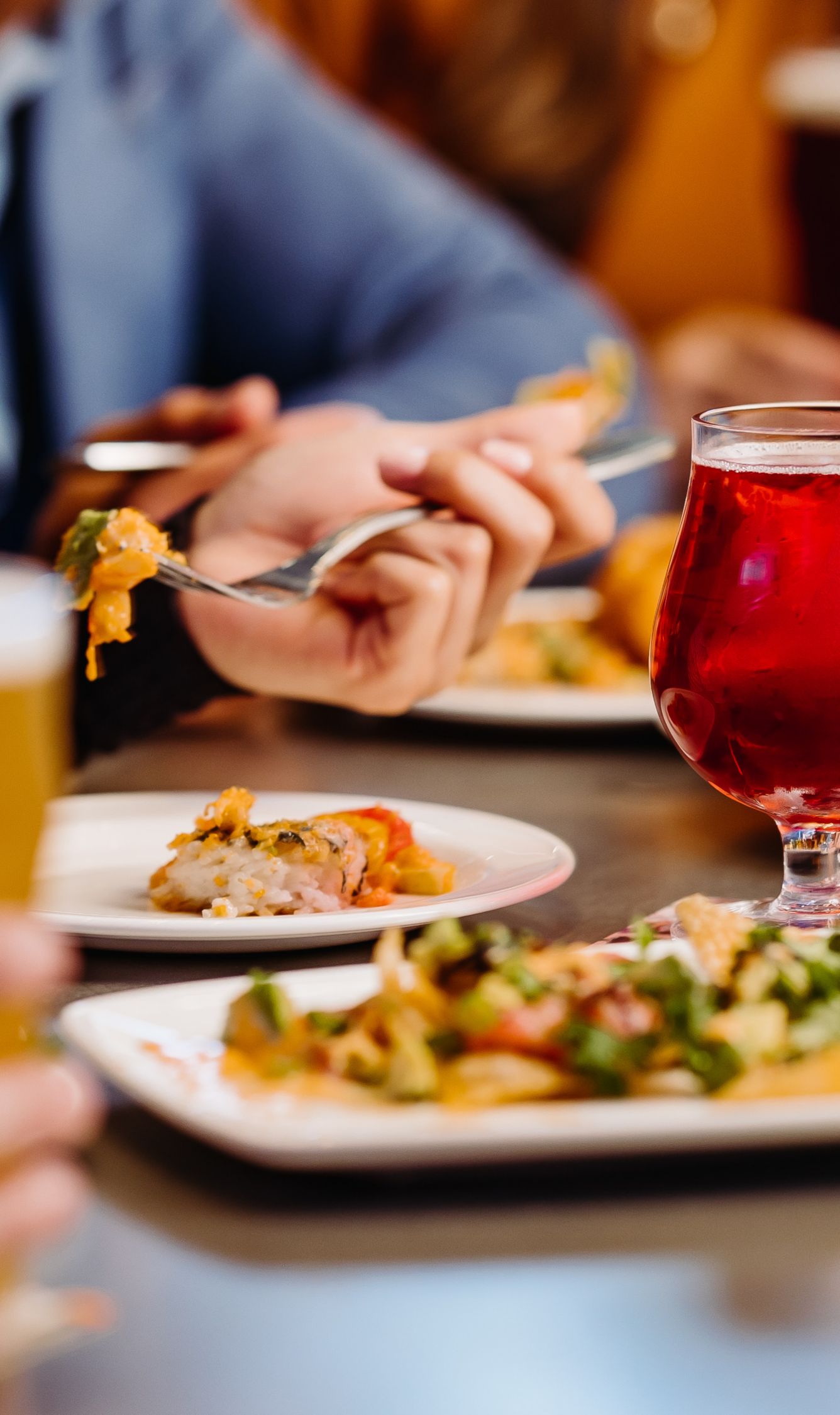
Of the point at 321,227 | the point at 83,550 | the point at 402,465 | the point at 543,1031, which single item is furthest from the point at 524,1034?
the point at 321,227

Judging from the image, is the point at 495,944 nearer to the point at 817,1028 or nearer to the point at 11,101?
the point at 817,1028

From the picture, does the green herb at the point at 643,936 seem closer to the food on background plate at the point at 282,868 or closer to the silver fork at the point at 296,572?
the food on background plate at the point at 282,868

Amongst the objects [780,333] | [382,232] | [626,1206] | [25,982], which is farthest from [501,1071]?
[780,333]

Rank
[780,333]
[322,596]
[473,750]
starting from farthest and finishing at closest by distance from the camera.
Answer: [780,333]
[473,750]
[322,596]

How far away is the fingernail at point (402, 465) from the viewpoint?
119cm

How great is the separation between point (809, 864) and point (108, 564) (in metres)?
0.46

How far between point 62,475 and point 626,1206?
1.24m

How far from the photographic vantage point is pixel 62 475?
1.65 meters

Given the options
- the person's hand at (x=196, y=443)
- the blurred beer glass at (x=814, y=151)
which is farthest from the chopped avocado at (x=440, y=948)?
the blurred beer glass at (x=814, y=151)

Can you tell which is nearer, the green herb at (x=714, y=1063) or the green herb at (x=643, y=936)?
the green herb at (x=714, y=1063)

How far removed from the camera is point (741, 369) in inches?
147

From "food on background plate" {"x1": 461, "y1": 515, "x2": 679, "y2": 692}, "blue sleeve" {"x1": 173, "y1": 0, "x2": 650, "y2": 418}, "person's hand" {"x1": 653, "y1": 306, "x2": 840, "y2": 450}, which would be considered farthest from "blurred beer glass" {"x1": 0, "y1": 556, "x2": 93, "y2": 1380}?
"person's hand" {"x1": 653, "y1": 306, "x2": 840, "y2": 450}

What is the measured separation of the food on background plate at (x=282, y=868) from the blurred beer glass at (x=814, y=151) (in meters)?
3.69

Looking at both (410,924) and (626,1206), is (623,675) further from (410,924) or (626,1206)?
(626,1206)
